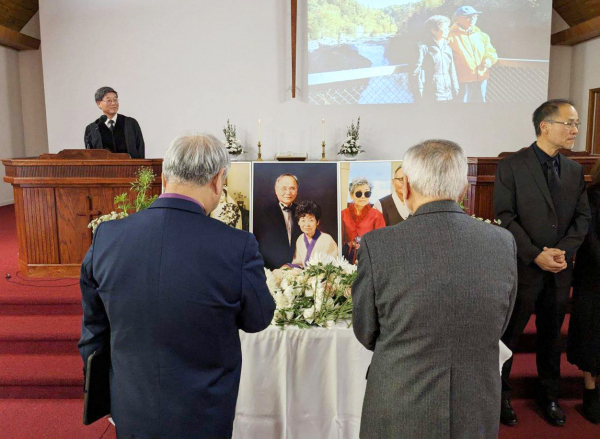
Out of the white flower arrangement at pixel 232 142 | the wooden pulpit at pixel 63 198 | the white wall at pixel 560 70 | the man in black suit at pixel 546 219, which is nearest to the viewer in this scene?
the man in black suit at pixel 546 219

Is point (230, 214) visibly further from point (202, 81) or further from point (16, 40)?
point (16, 40)

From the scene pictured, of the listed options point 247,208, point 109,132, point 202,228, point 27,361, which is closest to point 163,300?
point 202,228

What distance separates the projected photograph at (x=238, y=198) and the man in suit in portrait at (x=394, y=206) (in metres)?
0.79

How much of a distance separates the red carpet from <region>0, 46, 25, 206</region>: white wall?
19.9 ft

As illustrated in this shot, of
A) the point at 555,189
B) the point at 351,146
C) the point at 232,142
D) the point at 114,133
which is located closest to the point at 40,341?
the point at 114,133

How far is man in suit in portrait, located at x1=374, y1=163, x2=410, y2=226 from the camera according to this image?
2.92 meters

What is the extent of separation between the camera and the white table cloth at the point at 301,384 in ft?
6.85

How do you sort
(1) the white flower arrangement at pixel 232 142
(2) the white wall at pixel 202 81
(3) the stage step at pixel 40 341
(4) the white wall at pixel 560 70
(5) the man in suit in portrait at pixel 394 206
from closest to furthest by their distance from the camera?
(5) the man in suit in portrait at pixel 394 206
(3) the stage step at pixel 40 341
(1) the white flower arrangement at pixel 232 142
(2) the white wall at pixel 202 81
(4) the white wall at pixel 560 70

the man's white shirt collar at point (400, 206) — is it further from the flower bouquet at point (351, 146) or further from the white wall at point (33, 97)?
the white wall at point (33, 97)

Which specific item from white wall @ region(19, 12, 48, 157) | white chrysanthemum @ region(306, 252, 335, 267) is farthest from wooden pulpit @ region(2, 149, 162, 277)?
white wall @ region(19, 12, 48, 157)

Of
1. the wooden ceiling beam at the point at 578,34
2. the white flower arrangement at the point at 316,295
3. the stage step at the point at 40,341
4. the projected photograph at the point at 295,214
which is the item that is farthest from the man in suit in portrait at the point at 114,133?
the wooden ceiling beam at the point at 578,34

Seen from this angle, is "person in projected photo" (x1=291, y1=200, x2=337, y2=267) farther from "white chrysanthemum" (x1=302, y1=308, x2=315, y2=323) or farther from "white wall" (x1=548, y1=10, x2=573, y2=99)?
"white wall" (x1=548, y1=10, x2=573, y2=99)

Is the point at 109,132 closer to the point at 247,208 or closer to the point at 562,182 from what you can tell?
the point at 247,208

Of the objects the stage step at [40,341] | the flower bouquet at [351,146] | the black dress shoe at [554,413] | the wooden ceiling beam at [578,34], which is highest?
the wooden ceiling beam at [578,34]
